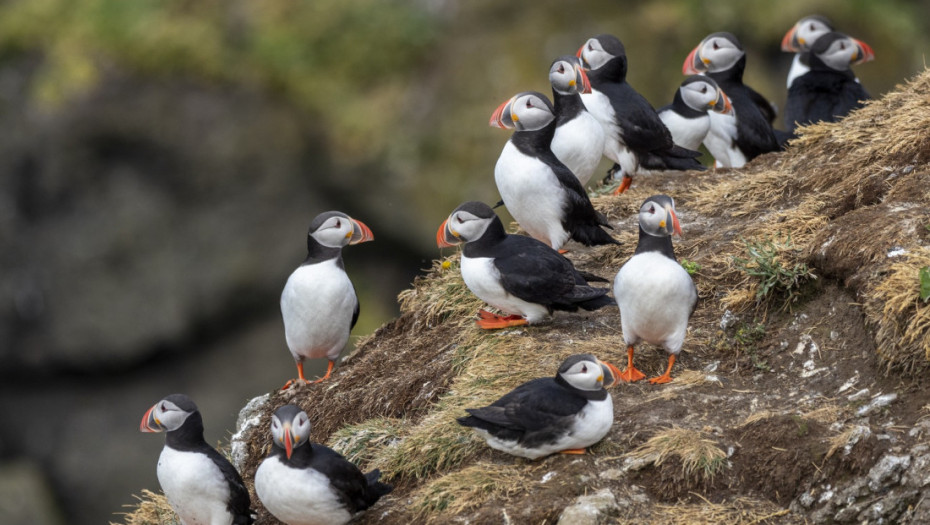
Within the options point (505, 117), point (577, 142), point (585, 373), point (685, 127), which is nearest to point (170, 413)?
point (585, 373)

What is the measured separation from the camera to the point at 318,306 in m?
5.97

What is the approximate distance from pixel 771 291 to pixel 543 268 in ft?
3.53

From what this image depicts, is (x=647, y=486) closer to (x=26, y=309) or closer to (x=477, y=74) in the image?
(x=477, y=74)

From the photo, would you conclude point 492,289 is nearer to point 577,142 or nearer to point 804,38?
point 577,142

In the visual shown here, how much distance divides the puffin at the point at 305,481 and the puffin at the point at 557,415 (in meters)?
0.55

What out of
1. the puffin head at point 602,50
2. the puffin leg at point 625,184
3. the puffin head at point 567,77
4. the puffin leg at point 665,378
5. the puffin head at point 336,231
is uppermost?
the puffin head at point 602,50

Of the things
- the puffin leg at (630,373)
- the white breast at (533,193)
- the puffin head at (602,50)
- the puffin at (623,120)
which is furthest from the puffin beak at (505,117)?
the puffin leg at (630,373)

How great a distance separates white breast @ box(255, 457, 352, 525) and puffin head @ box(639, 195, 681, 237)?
171cm

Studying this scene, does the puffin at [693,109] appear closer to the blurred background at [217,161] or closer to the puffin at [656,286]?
the puffin at [656,286]

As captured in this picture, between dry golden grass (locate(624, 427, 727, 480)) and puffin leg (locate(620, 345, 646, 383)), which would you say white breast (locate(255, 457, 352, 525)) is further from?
Result: puffin leg (locate(620, 345, 646, 383))

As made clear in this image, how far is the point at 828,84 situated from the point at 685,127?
1.57m

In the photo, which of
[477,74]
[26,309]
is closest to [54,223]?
[26,309]

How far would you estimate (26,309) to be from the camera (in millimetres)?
12703

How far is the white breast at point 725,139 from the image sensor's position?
8.04m
